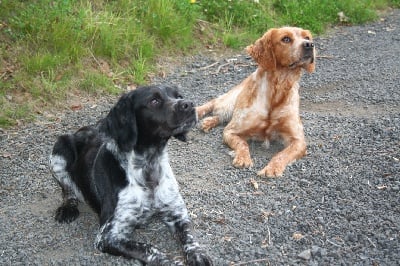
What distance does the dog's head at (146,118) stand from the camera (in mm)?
3869

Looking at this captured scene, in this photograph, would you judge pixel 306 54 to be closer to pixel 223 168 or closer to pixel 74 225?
pixel 223 168

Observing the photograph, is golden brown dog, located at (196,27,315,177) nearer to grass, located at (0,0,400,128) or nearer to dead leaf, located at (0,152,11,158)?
grass, located at (0,0,400,128)

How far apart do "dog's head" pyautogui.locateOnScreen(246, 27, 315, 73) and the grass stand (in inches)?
80.4

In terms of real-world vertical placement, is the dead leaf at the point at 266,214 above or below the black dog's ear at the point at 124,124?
below

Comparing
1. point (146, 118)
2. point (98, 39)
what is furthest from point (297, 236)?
point (98, 39)

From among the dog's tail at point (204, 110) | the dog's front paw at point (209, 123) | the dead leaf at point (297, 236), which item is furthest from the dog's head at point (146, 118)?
the dog's tail at point (204, 110)

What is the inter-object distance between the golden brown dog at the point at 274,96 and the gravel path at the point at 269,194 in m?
0.16

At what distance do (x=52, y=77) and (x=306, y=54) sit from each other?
3.05m

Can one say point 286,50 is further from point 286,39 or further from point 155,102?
point 155,102

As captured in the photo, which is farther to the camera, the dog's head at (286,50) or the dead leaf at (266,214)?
the dog's head at (286,50)

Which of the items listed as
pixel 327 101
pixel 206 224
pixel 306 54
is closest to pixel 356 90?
pixel 327 101

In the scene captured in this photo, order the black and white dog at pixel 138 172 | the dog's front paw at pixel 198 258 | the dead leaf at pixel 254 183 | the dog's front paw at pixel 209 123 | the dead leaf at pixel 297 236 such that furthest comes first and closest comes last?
the dog's front paw at pixel 209 123, the dead leaf at pixel 254 183, the dead leaf at pixel 297 236, the black and white dog at pixel 138 172, the dog's front paw at pixel 198 258

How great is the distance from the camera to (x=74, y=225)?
4.25m

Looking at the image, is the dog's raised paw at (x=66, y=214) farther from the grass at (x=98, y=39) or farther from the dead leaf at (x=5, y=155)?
the grass at (x=98, y=39)
